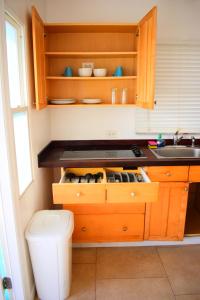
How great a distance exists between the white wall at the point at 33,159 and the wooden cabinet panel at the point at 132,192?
1.90 ft

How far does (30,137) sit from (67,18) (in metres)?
1.29

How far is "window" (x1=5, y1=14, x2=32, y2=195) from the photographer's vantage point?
53.8 inches

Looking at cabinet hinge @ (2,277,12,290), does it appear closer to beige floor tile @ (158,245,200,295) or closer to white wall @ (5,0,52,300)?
white wall @ (5,0,52,300)

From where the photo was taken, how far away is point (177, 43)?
2.12 metres

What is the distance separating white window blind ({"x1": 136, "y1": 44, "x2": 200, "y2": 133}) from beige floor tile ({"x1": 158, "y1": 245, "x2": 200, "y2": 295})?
1.21m

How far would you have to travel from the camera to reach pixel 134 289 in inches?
62.2

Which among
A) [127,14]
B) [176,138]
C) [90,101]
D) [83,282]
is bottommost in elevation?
[83,282]

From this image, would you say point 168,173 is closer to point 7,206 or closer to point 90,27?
point 7,206

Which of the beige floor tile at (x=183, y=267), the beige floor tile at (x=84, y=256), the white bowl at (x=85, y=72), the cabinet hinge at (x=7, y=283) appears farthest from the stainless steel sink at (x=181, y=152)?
the cabinet hinge at (x=7, y=283)

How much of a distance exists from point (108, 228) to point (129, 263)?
1.10 feet

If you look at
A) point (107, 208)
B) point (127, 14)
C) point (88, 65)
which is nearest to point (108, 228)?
point (107, 208)

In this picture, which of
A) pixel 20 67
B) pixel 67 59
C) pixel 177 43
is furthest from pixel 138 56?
pixel 20 67

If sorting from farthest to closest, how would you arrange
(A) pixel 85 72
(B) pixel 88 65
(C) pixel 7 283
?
1. (B) pixel 88 65
2. (A) pixel 85 72
3. (C) pixel 7 283

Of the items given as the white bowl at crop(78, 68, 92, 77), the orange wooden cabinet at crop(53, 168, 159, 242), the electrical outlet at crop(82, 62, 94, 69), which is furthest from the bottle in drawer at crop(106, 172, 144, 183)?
the electrical outlet at crop(82, 62, 94, 69)
